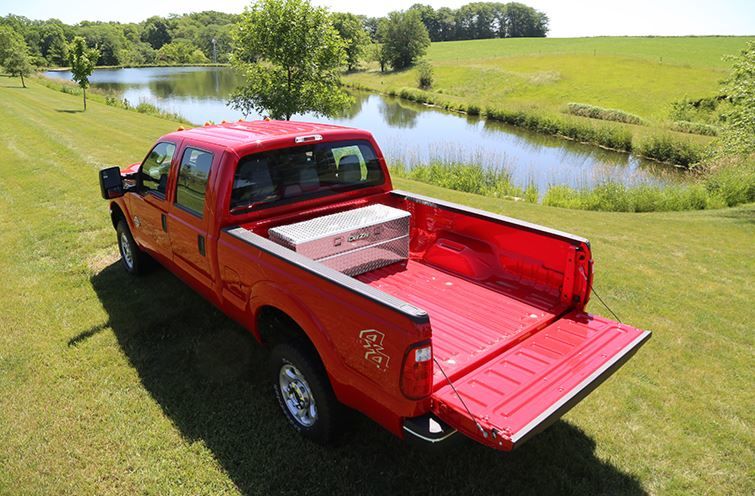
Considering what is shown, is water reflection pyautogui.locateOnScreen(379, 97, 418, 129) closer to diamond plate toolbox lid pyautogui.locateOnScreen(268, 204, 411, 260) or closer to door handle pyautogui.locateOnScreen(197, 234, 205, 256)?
diamond plate toolbox lid pyautogui.locateOnScreen(268, 204, 411, 260)

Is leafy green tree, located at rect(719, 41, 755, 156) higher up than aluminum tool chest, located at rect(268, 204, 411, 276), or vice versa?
leafy green tree, located at rect(719, 41, 755, 156)

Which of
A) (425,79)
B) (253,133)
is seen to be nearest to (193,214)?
(253,133)

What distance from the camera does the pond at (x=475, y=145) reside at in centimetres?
1923

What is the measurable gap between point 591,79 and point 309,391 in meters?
57.4

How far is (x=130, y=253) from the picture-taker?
6582 millimetres

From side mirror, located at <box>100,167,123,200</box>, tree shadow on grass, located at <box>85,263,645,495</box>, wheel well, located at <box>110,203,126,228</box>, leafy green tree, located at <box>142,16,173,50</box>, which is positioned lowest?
tree shadow on grass, located at <box>85,263,645,495</box>

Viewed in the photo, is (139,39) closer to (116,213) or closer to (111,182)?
(116,213)

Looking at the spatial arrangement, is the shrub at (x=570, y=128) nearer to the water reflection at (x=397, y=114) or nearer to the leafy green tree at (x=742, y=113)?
the water reflection at (x=397, y=114)

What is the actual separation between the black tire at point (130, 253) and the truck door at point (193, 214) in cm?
161

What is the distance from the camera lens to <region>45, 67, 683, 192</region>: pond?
757 inches

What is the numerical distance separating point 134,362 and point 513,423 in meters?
3.70

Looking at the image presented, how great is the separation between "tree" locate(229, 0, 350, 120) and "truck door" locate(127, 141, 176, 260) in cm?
1014

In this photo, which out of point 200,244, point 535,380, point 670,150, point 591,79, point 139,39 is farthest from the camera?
point 139,39

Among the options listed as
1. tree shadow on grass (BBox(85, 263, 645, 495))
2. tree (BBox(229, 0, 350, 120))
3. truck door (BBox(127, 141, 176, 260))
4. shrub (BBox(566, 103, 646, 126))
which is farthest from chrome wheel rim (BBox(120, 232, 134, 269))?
shrub (BBox(566, 103, 646, 126))
